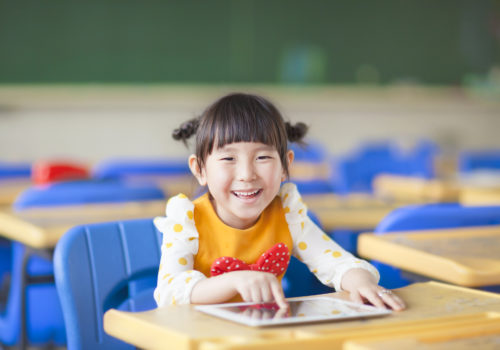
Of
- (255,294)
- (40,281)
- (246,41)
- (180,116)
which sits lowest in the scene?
(40,281)

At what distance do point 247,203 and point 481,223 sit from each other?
0.87m

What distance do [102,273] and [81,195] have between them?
1.17 metres

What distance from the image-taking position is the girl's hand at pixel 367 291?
49.5 inches

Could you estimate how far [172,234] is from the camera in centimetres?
148

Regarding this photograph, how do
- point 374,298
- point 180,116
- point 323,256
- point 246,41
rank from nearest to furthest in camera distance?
point 374,298 < point 323,256 < point 180,116 < point 246,41

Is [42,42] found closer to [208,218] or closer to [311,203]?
[311,203]

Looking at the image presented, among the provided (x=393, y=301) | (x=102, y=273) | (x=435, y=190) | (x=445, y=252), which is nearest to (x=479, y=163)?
(x=435, y=190)

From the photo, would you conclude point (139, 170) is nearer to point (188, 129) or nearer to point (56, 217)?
point (56, 217)

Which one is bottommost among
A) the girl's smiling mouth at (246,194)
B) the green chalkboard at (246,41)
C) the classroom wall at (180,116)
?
the girl's smiling mouth at (246,194)

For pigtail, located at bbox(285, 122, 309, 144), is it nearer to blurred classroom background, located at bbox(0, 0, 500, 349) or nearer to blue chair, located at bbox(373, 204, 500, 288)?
blue chair, located at bbox(373, 204, 500, 288)

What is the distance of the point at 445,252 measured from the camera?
1.68m

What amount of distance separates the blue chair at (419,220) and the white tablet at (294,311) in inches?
24.7

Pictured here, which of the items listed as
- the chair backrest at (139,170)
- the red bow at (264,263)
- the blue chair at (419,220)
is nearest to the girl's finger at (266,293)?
the red bow at (264,263)

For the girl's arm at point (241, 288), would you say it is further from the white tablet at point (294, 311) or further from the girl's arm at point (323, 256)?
the girl's arm at point (323, 256)
